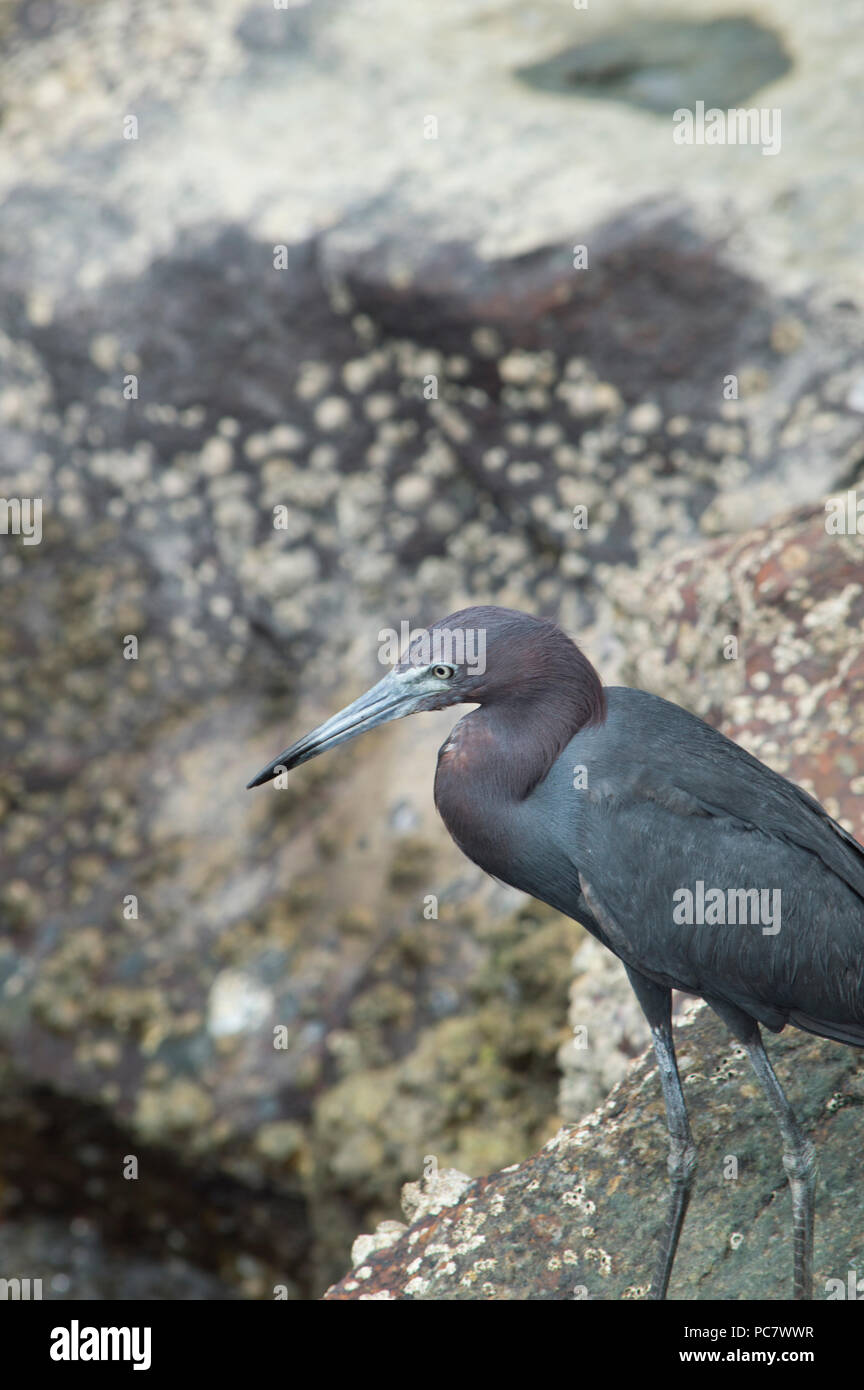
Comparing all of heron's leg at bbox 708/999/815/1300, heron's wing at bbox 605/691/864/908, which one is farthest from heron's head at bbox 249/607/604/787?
heron's leg at bbox 708/999/815/1300

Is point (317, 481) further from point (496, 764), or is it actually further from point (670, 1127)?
point (670, 1127)

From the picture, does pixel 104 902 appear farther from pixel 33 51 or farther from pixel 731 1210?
pixel 33 51

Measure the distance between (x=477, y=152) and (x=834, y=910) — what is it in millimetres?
5453

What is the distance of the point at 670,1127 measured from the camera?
3326 millimetres

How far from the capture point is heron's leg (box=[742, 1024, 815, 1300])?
10.1 feet

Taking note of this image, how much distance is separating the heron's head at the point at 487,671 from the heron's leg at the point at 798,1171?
96 centimetres

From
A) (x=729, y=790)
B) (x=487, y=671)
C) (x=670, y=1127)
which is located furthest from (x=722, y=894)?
(x=487, y=671)

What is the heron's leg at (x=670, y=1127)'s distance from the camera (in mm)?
3182

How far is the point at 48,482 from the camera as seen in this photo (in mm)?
7887

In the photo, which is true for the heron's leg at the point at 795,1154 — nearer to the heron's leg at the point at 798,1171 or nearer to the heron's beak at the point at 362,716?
the heron's leg at the point at 798,1171

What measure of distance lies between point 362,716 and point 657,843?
31.4 inches

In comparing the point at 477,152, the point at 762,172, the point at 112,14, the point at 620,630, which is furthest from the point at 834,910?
the point at 112,14

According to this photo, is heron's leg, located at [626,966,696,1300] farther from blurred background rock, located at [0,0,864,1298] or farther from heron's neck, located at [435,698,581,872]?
blurred background rock, located at [0,0,864,1298]

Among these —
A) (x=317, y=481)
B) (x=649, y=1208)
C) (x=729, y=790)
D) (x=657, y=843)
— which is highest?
(x=317, y=481)
